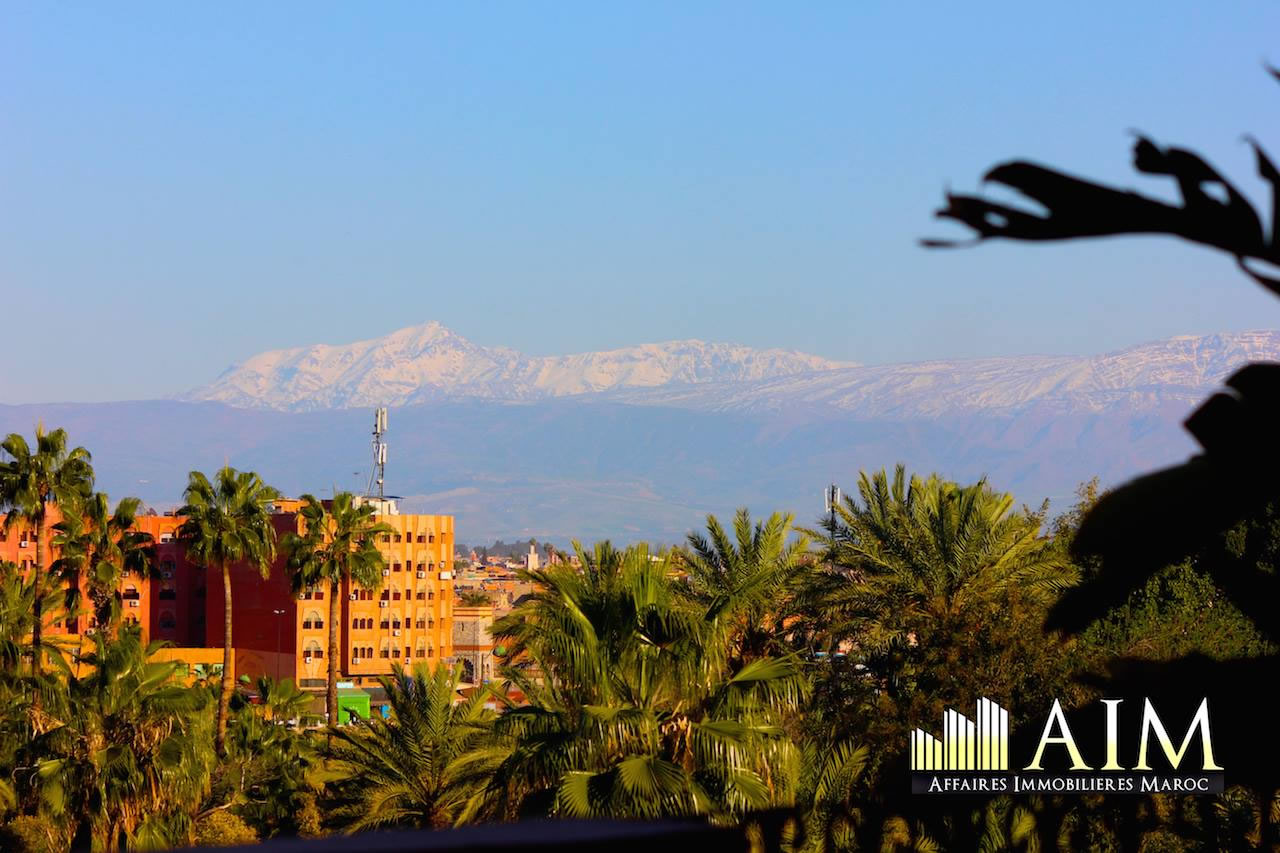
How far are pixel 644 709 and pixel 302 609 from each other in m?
93.6

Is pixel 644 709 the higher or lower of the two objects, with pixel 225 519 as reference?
lower

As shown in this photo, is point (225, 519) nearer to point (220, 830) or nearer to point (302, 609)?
point (220, 830)

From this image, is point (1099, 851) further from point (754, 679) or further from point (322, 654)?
point (322, 654)

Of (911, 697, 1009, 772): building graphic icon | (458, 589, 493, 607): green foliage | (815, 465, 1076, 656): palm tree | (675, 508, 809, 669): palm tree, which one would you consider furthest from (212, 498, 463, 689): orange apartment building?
(911, 697, 1009, 772): building graphic icon

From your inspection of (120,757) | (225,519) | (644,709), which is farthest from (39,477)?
(644,709)

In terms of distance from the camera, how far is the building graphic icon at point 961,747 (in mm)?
20328

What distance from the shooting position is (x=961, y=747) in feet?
69.1

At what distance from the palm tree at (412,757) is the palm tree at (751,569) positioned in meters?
4.82

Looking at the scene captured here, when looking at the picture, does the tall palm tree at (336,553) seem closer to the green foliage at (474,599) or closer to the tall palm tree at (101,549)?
the tall palm tree at (101,549)

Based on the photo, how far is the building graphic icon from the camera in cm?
2033

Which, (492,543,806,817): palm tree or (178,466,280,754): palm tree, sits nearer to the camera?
(492,543,806,817): palm tree

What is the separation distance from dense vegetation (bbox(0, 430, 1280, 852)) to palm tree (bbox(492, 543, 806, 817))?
26 millimetres

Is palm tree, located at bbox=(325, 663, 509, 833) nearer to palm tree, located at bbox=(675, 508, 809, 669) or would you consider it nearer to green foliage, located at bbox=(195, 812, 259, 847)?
green foliage, located at bbox=(195, 812, 259, 847)

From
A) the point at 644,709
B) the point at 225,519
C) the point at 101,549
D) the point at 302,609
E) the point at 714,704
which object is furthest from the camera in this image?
the point at 302,609
